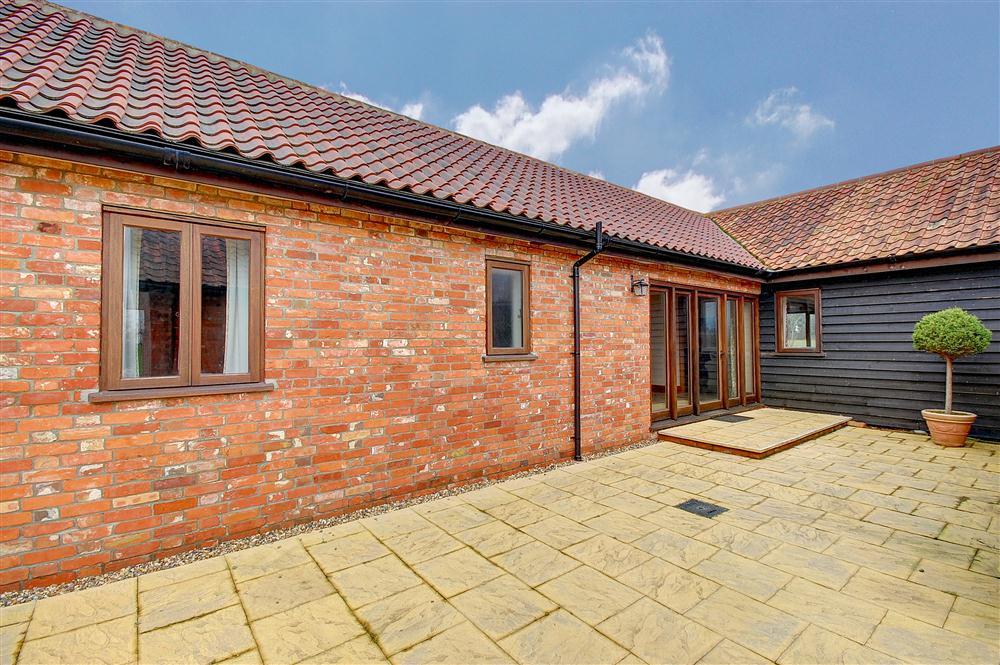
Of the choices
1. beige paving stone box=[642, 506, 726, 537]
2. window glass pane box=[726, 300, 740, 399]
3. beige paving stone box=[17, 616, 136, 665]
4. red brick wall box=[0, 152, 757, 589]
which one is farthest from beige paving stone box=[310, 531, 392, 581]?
window glass pane box=[726, 300, 740, 399]

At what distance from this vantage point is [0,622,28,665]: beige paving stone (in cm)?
192

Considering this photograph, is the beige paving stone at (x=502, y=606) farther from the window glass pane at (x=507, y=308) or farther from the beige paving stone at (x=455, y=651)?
the window glass pane at (x=507, y=308)

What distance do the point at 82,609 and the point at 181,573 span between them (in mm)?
454

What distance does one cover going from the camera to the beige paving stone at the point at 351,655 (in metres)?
1.92

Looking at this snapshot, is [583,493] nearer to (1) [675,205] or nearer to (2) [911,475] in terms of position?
(2) [911,475]

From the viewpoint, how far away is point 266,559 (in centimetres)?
285

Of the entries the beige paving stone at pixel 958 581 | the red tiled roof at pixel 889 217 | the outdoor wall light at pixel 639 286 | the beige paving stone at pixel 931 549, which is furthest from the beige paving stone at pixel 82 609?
the red tiled roof at pixel 889 217

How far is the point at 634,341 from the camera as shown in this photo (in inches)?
240

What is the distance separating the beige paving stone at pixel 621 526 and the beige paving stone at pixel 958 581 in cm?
159

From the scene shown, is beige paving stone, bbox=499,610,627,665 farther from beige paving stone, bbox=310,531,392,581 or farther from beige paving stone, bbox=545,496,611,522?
beige paving stone, bbox=545,496,611,522

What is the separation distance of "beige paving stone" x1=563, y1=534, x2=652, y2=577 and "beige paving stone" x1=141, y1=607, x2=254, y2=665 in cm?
196

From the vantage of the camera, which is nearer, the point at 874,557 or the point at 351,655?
the point at 351,655

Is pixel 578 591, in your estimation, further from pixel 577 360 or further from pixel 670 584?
pixel 577 360

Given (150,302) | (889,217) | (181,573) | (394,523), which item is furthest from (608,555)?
(889,217)
